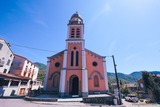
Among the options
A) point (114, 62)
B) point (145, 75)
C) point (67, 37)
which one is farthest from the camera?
point (145, 75)

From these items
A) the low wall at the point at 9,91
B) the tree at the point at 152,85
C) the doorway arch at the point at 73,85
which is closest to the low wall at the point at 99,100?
the doorway arch at the point at 73,85

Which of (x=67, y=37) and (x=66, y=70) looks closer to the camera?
(x=66, y=70)

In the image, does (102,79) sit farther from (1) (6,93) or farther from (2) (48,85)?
(1) (6,93)

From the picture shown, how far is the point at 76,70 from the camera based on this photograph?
1927 centimetres

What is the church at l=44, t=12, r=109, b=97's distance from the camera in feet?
60.3

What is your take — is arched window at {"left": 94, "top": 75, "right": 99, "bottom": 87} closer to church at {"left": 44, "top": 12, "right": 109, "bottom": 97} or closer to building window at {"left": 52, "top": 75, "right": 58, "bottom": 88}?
church at {"left": 44, "top": 12, "right": 109, "bottom": 97}

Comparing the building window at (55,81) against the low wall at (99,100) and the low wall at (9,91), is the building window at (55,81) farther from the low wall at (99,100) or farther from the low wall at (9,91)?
the low wall at (9,91)

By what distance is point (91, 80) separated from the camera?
67.8 feet

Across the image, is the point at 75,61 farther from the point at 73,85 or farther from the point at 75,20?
the point at 75,20

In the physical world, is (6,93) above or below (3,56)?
below

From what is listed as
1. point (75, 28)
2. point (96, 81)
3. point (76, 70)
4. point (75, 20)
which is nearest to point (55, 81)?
point (76, 70)

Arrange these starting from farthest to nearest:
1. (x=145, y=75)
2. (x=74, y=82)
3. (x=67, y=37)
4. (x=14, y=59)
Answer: (x=14, y=59) < (x=145, y=75) < (x=67, y=37) < (x=74, y=82)

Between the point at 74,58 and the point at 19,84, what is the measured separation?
19531mm

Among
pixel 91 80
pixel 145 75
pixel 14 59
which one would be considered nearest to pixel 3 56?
pixel 14 59
